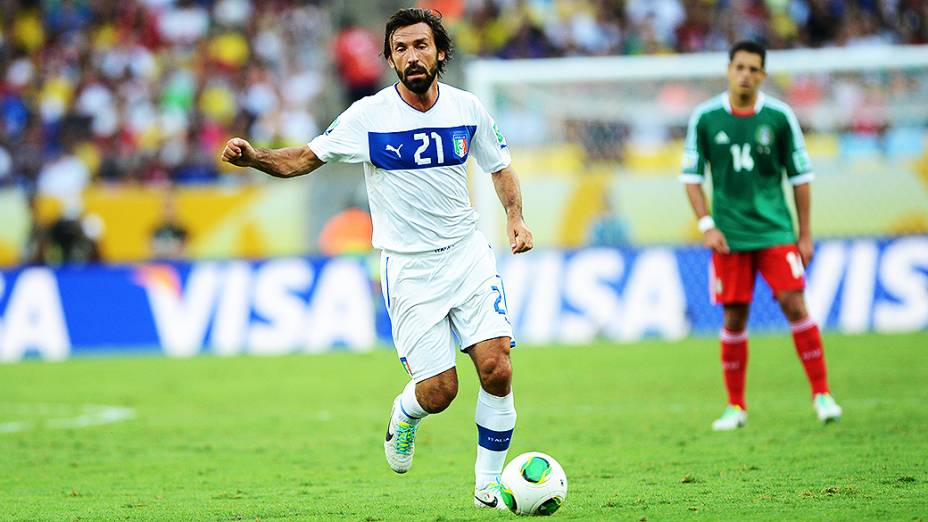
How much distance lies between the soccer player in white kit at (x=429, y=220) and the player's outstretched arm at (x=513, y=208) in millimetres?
12

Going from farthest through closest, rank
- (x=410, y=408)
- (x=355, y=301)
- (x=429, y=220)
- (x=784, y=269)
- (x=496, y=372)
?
(x=355, y=301)
(x=784, y=269)
(x=410, y=408)
(x=429, y=220)
(x=496, y=372)

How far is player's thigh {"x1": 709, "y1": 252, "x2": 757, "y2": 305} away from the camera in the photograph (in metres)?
10.2

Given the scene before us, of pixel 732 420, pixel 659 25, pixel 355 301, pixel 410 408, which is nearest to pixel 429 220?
pixel 410 408

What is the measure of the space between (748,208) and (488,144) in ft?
11.2

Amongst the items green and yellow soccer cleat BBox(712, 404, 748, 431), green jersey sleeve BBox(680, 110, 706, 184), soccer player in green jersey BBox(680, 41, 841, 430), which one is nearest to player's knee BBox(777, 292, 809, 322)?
soccer player in green jersey BBox(680, 41, 841, 430)

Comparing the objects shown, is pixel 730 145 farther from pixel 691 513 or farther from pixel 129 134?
pixel 129 134

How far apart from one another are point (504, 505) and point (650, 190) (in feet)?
44.3

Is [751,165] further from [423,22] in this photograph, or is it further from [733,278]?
[423,22]

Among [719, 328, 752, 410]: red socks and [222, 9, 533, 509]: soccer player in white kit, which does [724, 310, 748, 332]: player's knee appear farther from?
[222, 9, 533, 509]: soccer player in white kit

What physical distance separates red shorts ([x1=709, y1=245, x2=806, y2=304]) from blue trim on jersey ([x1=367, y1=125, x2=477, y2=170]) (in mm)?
3672

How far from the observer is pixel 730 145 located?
1028 centimetres

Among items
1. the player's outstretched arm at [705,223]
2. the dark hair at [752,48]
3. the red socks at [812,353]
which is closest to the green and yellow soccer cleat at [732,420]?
the red socks at [812,353]

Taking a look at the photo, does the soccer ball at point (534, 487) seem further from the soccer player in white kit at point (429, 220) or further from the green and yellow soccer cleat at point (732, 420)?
the green and yellow soccer cleat at point (732, 420)

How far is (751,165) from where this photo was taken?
10.3 metres
